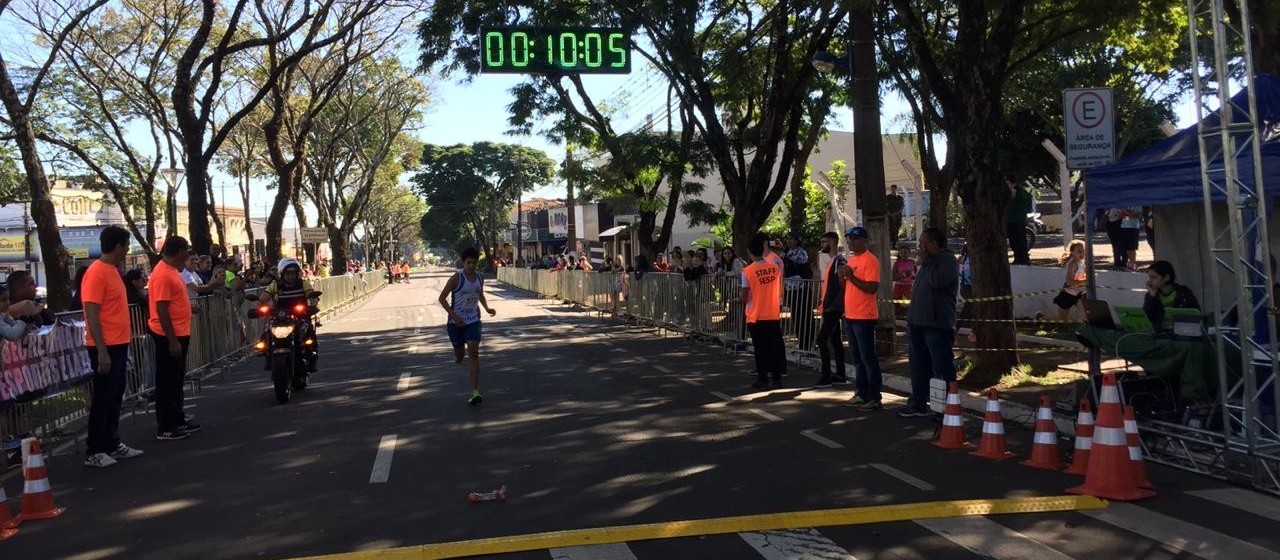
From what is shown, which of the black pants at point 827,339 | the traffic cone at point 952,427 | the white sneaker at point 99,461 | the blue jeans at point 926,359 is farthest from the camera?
the black pants at point 827,339

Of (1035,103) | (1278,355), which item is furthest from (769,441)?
(1035,103)

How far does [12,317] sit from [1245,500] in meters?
9.52

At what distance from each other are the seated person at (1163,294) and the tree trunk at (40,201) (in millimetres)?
15914

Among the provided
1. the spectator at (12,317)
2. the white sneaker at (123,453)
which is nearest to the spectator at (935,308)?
the white sneaker at (123,453)

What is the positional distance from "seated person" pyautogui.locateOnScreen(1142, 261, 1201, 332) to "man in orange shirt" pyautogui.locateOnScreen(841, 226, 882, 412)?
97.5 inches

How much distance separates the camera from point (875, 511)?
20.2 ft

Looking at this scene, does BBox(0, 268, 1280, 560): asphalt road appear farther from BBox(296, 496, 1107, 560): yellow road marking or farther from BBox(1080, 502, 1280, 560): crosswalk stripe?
BBox(296, 496, 1107, 560): yellow road marking

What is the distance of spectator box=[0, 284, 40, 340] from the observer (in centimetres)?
841

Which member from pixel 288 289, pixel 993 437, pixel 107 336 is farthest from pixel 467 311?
pixel 993 437

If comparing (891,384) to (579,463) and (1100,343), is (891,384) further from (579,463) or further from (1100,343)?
(579,463)

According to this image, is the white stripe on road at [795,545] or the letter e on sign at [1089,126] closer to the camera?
the white stripe on road at [795,545]

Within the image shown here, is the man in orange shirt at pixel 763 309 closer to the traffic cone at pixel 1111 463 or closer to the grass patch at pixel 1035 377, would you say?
the grass patch at pixel 1035 377

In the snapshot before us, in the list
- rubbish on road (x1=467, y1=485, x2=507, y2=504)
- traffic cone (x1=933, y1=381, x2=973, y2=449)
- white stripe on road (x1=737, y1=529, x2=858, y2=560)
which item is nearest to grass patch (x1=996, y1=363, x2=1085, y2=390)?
traffic cone (x1=933, y1=381, x2=973, y2=449)

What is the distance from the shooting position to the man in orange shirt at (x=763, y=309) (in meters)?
11.6
